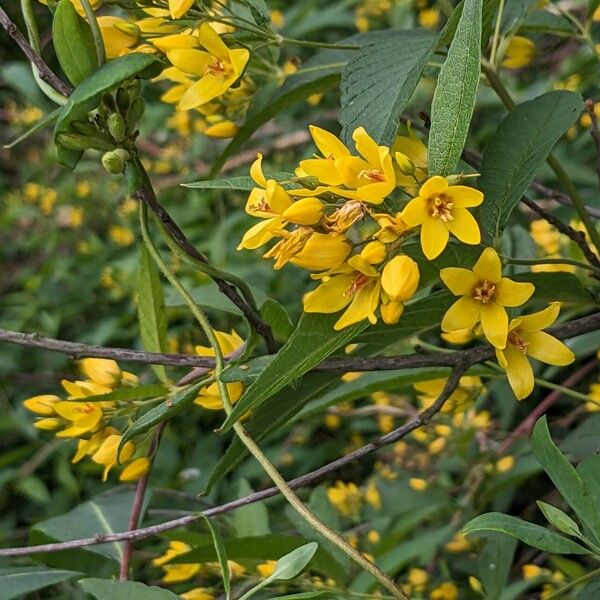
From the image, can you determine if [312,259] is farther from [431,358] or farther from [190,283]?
[190,283]

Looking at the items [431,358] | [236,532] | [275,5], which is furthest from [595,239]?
[275,5]

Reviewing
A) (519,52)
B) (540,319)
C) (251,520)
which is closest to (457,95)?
(540,319)

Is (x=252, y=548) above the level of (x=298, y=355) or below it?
→ below

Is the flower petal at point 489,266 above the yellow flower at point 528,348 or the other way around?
above

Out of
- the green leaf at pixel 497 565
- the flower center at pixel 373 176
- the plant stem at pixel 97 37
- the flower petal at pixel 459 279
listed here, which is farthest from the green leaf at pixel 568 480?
the plant stem at pixel 97 37

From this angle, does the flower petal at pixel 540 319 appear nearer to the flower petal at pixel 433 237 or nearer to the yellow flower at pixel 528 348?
the yellow flower at pixel 528 348

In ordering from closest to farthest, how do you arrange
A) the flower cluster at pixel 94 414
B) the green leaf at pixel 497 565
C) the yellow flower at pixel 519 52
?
the flower cluster at pixel 94 414 → the green leaf at pixel 497 565 → the yellow flower at pixel 519 52

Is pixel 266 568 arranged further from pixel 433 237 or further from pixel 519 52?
pixel 519 52
